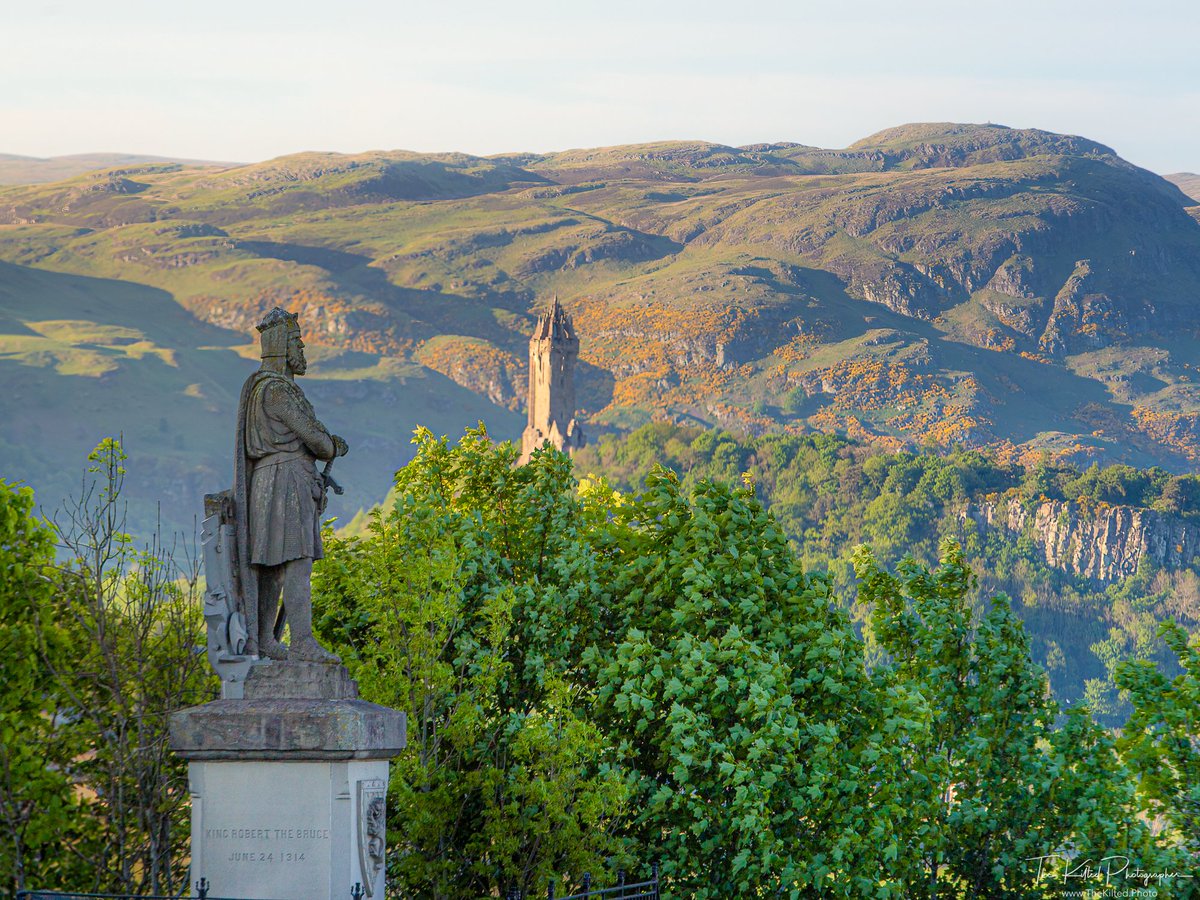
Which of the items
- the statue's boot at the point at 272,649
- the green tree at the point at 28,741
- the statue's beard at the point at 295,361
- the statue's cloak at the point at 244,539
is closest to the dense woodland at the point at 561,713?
the green tree at the point at 28,741

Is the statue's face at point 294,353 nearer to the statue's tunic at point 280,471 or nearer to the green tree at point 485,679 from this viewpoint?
the statue's tunic at point 280,471

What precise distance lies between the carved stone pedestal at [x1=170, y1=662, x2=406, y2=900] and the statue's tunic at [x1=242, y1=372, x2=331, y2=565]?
1276 mm

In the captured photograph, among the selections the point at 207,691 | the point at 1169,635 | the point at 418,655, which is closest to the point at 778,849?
the point at 418,655

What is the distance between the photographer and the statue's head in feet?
55.4

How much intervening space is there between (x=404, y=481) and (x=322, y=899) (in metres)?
17.2

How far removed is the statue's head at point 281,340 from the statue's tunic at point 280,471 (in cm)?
26

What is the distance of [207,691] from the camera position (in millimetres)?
25141

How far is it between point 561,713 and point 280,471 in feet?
28.6

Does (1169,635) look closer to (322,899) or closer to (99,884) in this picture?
(99,884)

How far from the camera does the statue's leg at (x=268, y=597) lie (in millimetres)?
16562

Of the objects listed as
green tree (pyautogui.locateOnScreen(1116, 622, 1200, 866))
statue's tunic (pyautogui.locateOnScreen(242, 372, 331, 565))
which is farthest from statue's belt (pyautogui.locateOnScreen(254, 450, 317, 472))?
green tree (pyautogui.locateOnScreen(1116, 622, 1200, 866))

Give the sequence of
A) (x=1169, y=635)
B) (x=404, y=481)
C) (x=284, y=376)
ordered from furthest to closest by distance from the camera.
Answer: (x=1169, y=635) < (x=404, y=481) < (x=284, y=376)

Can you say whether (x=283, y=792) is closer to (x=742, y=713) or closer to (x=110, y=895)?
(x=110, y=895)

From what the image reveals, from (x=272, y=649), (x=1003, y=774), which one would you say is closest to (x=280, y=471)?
(x=272, y=649)
